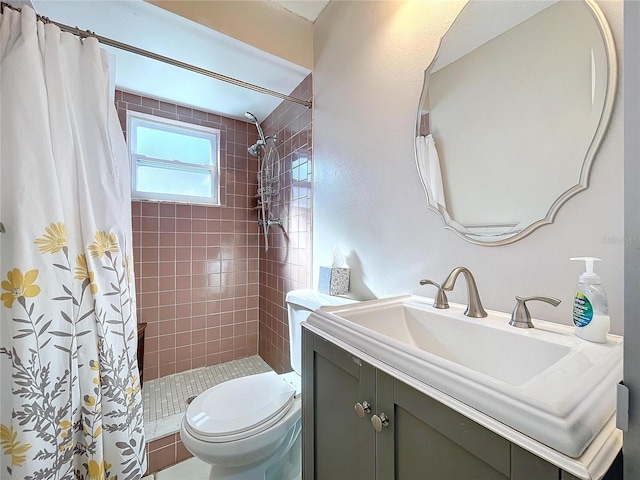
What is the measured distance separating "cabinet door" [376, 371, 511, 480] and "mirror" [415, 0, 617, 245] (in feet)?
1.84

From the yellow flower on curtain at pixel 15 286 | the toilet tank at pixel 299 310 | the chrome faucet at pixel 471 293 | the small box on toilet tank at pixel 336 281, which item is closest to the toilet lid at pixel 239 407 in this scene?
the toilet tank at pixel 299 310

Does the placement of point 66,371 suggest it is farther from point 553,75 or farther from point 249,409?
point 553,75

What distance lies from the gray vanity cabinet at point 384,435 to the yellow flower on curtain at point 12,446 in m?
0.84

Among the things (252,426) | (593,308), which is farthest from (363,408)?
(252,426)

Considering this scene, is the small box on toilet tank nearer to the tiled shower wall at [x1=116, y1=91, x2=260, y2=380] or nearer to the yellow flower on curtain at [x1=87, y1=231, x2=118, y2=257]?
the yellow flower on curtain at [x1=87, y1=231, x2=118, y2=257]

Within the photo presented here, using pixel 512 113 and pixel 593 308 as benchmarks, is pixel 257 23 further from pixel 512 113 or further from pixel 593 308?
pixel 593 308

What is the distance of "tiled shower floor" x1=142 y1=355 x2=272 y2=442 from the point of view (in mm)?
1526

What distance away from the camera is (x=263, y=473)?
43.6 inches

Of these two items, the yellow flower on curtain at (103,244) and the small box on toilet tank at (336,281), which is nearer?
the yellow flower on curtain at (103,244)

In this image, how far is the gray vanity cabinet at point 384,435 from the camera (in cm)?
39

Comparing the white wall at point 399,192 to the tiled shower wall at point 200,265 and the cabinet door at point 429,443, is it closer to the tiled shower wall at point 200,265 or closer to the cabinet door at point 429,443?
the cabinet door at point 429,443

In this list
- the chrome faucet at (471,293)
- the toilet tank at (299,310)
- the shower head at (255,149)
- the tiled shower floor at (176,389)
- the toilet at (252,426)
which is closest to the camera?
the chrome faucet at (471,293)

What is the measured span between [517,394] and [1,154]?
145 cm

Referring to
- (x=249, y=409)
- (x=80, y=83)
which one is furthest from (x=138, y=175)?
(x=249, y=409)
